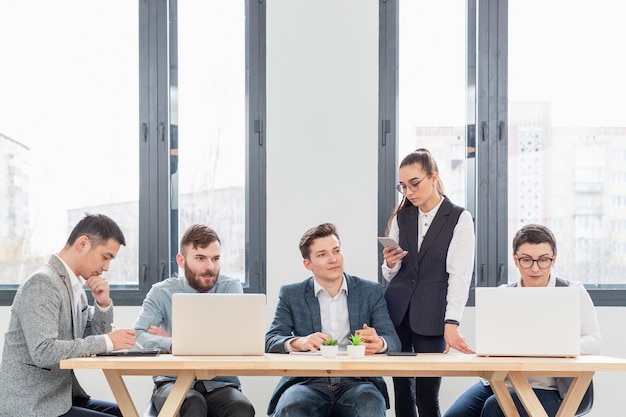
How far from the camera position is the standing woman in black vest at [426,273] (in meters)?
3.57

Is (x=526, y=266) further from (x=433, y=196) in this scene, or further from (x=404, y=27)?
(x=404, y=27)

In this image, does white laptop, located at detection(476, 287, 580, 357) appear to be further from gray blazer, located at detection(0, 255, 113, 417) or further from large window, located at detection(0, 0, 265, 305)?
large window, located at detection(0, 0, 265, 305)

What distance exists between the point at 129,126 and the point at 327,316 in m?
1.85

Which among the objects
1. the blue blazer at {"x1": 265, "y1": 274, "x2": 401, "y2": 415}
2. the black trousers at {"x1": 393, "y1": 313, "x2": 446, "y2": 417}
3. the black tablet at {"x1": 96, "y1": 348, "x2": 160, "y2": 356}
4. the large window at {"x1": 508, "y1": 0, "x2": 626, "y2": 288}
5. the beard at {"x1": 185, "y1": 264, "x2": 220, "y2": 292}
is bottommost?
the black trousers at {"x1": 393, "y1": 313, "x2": 446, "y2": 417}

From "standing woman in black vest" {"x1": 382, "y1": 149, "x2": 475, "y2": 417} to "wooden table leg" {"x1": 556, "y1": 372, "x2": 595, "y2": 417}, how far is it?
1.94ft

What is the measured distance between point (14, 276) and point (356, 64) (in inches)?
90.4

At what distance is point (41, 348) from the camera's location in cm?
288

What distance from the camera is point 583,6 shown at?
4660 mm

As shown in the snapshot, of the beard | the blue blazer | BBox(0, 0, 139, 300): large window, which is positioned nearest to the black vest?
the blue blazer

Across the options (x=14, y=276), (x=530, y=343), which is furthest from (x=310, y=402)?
(x=14, y=276)

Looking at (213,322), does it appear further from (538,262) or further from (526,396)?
(538,262)

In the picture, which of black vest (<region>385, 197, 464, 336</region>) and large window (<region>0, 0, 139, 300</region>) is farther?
large window (<region>0, 0, 139, 300</region>)

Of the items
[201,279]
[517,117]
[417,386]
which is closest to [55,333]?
[201,279]

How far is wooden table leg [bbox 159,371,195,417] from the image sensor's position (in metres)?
2.93
